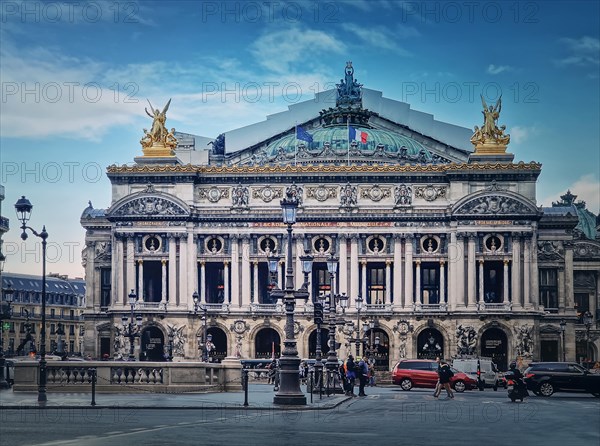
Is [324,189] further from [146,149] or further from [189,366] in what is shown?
[189,366]

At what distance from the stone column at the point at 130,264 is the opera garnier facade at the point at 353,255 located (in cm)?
12

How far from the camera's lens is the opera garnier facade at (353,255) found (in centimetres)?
11325

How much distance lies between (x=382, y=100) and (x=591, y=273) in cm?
3448

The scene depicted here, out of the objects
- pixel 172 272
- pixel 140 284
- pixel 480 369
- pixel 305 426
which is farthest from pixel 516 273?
pixel 305 426

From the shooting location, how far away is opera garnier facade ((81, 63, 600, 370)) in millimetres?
113250

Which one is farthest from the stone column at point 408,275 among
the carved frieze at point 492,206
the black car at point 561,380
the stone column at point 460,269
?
the black car at point 561,380

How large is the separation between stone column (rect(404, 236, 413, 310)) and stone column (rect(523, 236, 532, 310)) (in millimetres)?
10842

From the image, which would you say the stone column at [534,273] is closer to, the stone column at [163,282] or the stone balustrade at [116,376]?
the stone column at [163,282]

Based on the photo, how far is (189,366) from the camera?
57656 millimetres

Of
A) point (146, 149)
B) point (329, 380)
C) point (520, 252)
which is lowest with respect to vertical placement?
point (329, 380)

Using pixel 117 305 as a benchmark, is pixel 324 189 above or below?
above

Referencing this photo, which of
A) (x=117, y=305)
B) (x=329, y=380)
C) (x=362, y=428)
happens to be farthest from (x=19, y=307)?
(x=362, y=428)

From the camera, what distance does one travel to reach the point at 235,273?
11612cm

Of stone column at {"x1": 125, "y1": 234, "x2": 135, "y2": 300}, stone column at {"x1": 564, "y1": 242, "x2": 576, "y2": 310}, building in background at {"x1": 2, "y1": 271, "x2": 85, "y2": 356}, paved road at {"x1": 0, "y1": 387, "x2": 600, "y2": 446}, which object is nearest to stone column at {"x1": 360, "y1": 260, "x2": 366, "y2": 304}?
stone column at {"x1": 564, "y1": 242, "x2": 576, "y2": 310}
